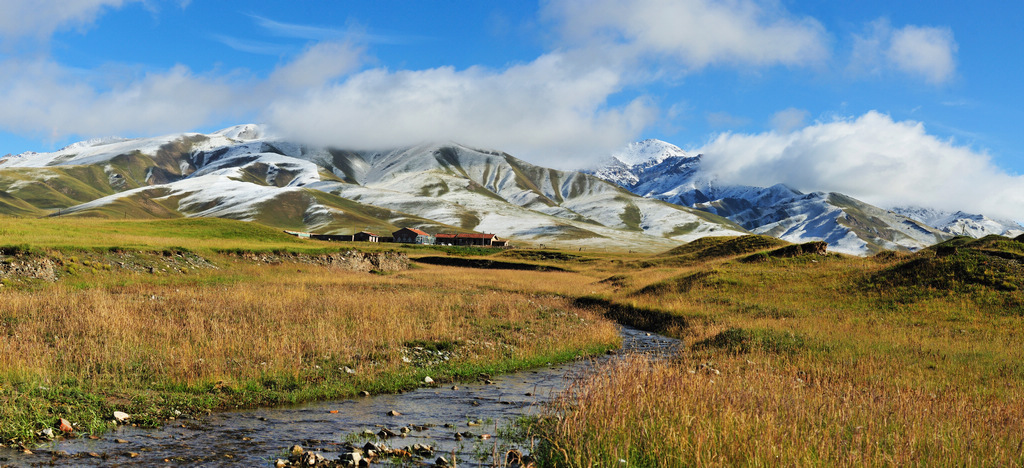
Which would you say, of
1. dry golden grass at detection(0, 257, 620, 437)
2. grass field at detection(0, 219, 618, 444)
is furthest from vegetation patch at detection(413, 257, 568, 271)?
dry golden grass at detection(0, 257, 620, 437)

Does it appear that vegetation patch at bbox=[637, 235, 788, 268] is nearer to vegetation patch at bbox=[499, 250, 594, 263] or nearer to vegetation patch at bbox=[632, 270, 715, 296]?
vegetation patch at bbox=[499, 250, 594, 263]

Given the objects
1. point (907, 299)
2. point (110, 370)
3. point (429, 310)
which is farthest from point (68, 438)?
point (907, 299)

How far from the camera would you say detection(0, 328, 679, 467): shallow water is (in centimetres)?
1118

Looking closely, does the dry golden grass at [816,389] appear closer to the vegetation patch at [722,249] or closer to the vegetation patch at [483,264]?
the vegetation patch at [722,249]

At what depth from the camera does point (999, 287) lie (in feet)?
113

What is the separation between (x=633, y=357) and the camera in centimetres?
1788

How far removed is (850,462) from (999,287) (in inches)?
1379

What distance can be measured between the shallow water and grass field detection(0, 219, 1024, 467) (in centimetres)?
89

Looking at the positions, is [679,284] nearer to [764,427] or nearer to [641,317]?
[641,317]

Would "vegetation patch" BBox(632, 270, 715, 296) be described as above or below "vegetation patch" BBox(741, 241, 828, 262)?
below

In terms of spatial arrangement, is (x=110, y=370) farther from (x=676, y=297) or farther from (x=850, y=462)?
(x=676, y=297)

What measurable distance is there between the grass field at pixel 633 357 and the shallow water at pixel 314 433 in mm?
885

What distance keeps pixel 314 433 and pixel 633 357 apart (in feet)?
30.3

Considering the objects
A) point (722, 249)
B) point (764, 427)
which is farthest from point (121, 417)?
point (722, 249)
